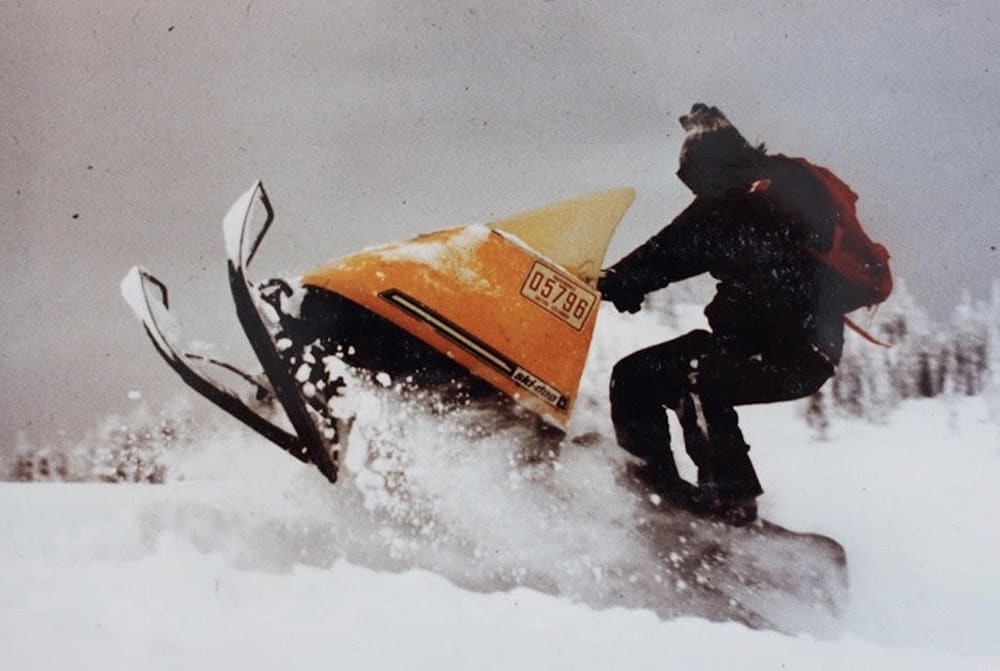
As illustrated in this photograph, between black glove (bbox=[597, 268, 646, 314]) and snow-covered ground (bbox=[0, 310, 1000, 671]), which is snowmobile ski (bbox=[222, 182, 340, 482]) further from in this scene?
A: black glove (bbox=[597, 268, 646, 314])

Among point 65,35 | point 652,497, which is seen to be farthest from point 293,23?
point 652,497

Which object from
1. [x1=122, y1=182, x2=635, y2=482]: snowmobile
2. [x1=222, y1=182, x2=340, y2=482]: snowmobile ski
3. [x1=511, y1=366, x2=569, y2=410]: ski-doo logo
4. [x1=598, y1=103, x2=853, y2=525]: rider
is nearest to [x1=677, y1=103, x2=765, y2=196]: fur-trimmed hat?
[x1=598, y1=103, x2=853, y2=525]: rider

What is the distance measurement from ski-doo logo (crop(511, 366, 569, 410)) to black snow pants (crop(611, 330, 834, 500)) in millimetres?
111

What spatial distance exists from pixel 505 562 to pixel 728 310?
0.68m

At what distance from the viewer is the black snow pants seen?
1.92 m

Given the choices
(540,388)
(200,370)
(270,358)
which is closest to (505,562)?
(540,388)

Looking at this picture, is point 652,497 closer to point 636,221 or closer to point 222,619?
point 636,221

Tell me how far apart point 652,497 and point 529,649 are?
1.28 feet

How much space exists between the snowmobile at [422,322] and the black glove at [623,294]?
23 millimetres

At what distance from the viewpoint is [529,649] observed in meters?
1.89

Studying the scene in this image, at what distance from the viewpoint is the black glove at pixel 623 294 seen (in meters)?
1.95

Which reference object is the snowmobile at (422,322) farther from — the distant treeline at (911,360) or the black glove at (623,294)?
the distant treeline at (911,360)

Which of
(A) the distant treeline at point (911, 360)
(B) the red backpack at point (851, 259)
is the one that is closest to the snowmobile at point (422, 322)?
(B) the red backpack at point (851, 259)

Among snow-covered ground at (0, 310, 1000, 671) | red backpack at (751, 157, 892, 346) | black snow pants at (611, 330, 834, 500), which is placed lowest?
snow-covered ground at (0, 310, 1000, 671)
